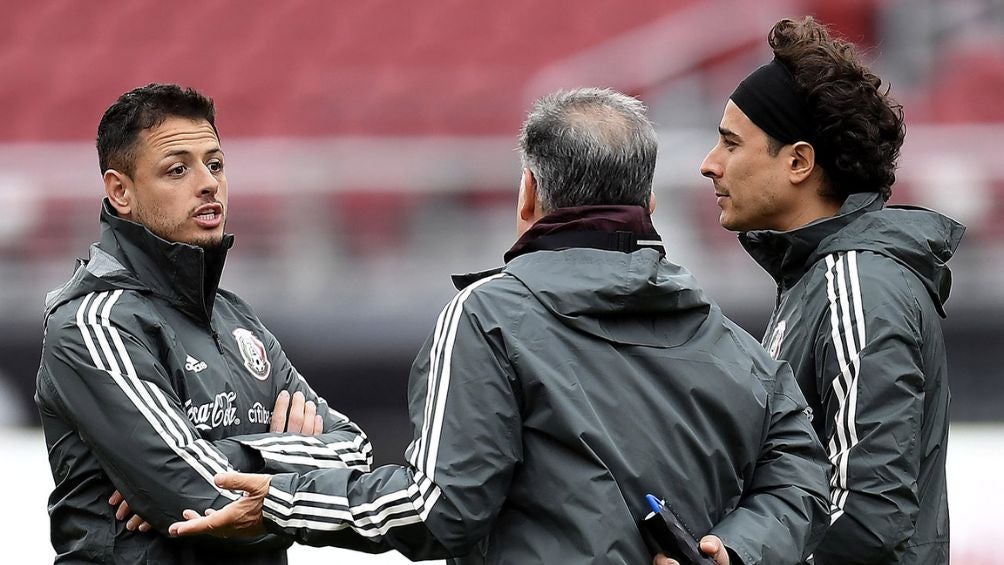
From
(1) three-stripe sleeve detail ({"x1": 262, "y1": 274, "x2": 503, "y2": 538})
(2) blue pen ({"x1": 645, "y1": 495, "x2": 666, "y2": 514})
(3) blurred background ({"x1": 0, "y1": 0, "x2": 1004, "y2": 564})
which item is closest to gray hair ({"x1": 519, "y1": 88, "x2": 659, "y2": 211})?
(1) three-stripe sleeve detail ({"x1": 262, "y1": 274, "x2": 503, "y2": 538})

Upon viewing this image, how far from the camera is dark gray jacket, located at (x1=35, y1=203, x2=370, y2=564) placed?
259 cm

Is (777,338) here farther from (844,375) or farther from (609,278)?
(609,278)

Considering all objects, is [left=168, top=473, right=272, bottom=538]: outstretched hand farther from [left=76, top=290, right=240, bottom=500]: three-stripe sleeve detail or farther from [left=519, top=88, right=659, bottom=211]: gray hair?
[left=519, top=88, right=659, bottom=211]: gray hair

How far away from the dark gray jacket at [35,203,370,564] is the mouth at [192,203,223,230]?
5 centimetres

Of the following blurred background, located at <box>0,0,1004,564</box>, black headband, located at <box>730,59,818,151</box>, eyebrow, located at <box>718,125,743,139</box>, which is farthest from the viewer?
blurred background, located at <box>0,0,1004,564</box>

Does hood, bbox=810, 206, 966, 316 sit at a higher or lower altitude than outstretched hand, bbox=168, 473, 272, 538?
higher

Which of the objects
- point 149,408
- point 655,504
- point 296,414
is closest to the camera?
point 655,504

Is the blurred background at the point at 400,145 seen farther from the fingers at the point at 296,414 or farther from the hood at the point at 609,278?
the hood at the point at 609,278

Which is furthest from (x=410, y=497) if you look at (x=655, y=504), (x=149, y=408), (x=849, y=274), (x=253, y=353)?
(x=849, y=274)

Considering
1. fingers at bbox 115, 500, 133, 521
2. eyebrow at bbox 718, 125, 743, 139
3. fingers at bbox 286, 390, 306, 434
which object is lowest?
fingers at bbox 115, 500, 133, 521

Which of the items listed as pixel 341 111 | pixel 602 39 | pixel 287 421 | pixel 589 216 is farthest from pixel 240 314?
pixel 602 39

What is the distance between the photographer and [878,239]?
2896 mm

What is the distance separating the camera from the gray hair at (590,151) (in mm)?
2334

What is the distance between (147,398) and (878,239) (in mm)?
1543
